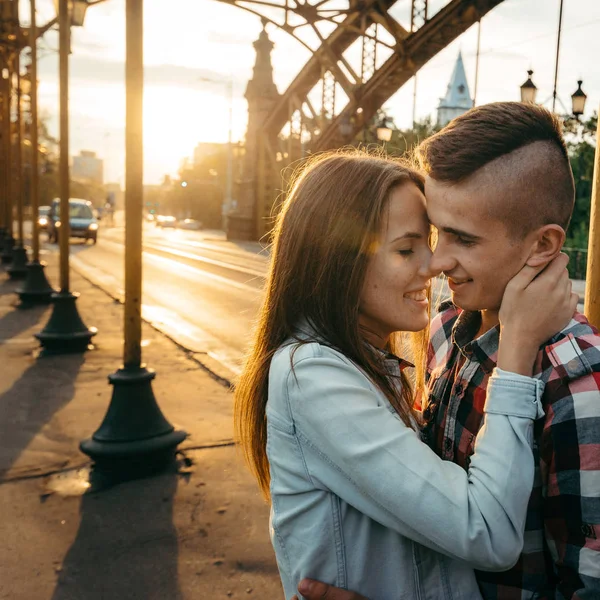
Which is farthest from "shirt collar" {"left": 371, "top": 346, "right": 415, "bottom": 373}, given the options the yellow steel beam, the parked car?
the parked car

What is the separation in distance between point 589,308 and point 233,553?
90.5 inches

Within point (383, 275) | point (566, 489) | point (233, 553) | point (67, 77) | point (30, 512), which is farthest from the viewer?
point (67, 77)

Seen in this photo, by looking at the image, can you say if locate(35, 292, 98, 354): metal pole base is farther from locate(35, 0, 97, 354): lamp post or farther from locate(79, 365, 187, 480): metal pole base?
locate(79, 365, 187, 480): metal pole base

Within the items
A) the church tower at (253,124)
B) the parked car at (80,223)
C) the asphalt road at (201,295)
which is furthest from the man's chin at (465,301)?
the church tower at (253,124)

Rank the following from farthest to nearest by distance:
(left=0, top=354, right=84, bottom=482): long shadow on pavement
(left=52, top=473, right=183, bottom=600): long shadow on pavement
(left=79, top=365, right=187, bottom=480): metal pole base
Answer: (left=0, top=354, right=84, bottom=482): long shadow on pavement < (left=79, top=365, right=187, bottom=480): metal pole base < (left=52, top=473, right=183, bottom=600): long shadow on pavement

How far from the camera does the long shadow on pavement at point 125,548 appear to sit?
3.18 m

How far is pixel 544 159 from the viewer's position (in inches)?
60.2

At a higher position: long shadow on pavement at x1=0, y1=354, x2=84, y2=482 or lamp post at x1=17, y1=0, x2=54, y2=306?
lamp post at x1=17, y1=0, x2=54, y2=306

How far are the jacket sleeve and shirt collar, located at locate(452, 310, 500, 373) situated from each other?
0.63ft

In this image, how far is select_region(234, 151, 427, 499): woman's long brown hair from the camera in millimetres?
1609

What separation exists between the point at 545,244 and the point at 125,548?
2.75 m

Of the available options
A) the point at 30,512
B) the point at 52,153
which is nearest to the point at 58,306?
the point at 30,512

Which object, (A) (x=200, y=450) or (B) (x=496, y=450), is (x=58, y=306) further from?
(B) (x=496, y=450)

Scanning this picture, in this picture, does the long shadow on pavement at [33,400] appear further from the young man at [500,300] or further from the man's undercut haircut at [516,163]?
the man's undercut haircut at [516,163]
